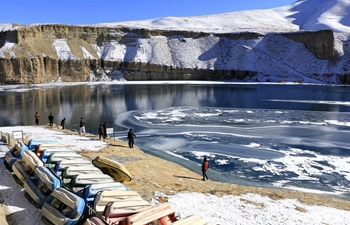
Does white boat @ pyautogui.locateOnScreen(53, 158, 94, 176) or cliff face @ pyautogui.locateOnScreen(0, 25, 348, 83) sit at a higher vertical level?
cliff face @ pyautogui.locateOnScreen(0, 25, 348, 83)

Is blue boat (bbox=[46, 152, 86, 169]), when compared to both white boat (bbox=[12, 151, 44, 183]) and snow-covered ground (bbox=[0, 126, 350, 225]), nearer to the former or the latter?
white boat (bbox=[12, 151, 44, 183])

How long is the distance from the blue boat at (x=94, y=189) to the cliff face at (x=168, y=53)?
77.9 meters

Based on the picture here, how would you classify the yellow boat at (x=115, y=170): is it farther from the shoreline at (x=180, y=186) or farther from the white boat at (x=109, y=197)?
the white boat at (x=109, y=197)

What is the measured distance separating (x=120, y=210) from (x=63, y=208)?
168 cm

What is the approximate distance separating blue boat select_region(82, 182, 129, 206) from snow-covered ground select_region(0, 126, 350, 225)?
1.48 meters

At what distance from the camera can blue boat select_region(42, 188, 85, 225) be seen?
783 cm

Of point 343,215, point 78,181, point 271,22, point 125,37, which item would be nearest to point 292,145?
point 343,215

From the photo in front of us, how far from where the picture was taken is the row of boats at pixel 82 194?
759 centimetres

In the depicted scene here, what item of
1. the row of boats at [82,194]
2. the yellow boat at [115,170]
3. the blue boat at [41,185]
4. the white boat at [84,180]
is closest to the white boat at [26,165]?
the row of boats at [82,194]

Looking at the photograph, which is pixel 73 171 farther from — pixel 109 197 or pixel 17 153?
pixel 17 153

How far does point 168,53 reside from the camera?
4080 inches

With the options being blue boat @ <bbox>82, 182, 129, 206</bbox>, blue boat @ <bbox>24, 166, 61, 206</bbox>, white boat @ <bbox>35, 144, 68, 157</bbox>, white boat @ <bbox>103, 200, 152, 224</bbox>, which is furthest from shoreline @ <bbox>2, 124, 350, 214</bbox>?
blue boat @ <bbox>24, 166, 61, 206</bbox>

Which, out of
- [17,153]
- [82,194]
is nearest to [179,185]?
[82,194]

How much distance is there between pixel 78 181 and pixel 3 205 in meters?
2.30
